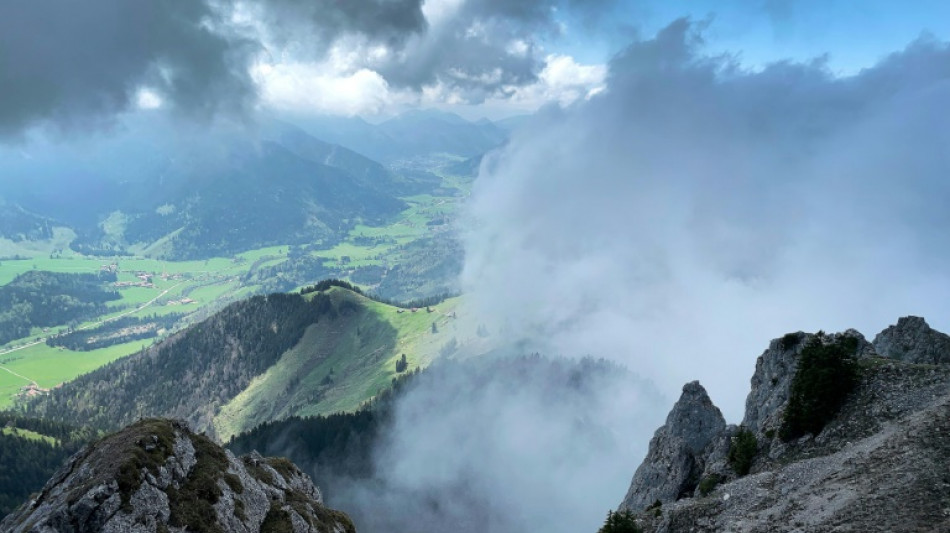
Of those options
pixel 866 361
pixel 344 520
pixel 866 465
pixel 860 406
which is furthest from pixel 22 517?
pixel 866 361

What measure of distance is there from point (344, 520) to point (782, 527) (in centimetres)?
6538

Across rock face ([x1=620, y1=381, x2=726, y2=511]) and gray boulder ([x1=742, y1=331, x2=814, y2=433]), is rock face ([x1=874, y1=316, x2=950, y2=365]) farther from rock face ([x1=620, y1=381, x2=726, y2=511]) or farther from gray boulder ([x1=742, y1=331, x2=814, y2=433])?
rock face ([x1=620, y1=381, x2=726, y2=511])

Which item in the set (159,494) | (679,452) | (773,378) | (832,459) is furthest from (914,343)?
(159,494)

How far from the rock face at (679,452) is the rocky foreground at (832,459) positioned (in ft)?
0.69

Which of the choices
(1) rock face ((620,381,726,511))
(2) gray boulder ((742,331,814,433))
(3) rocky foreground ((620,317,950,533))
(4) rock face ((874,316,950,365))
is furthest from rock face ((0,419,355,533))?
(4) rock face ((874,316,950,365))

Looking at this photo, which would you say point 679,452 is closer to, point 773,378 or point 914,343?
point 773,378

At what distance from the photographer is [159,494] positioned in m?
55.2

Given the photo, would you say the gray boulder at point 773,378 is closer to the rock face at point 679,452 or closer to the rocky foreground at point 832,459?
the rocky foreground at point 832,459

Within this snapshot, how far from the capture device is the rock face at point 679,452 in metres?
76.9

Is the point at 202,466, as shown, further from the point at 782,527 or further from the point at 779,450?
the point at 779,450

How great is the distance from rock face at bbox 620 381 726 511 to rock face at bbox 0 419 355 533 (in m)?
47.7

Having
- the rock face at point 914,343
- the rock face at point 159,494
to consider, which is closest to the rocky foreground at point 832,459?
the rock face at point 914,343

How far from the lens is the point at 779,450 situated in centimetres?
5781

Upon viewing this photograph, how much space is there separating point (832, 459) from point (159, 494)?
222 ft
